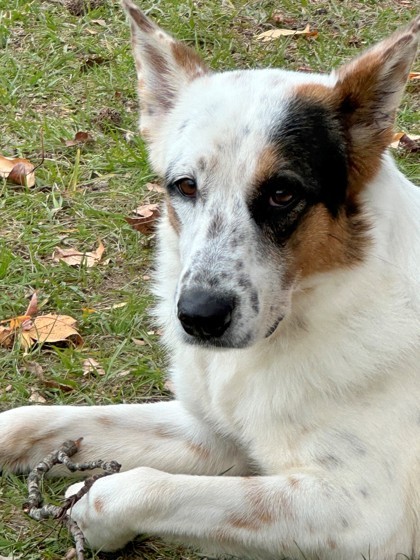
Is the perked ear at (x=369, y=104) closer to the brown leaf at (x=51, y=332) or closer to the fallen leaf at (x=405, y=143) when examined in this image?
the brown leaf at (x=51, y=332)

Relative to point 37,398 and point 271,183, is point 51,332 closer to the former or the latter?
point 37,398

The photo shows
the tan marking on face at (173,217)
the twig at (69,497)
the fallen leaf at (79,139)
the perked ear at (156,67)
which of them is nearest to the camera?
the twig at (69,497)

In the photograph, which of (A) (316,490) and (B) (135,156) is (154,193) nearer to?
(B) (135,156)

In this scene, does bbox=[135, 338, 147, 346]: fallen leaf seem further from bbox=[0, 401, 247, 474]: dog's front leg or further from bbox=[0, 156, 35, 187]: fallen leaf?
bbox=[0, 156, 35, 187]: fallen leaf

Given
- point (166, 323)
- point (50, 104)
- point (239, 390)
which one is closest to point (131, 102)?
point (50, 104)

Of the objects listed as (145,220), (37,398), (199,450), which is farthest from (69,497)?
(145,220)

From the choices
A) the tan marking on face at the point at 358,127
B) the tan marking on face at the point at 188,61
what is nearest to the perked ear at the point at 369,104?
the tan marking on face at the point at 358,127
